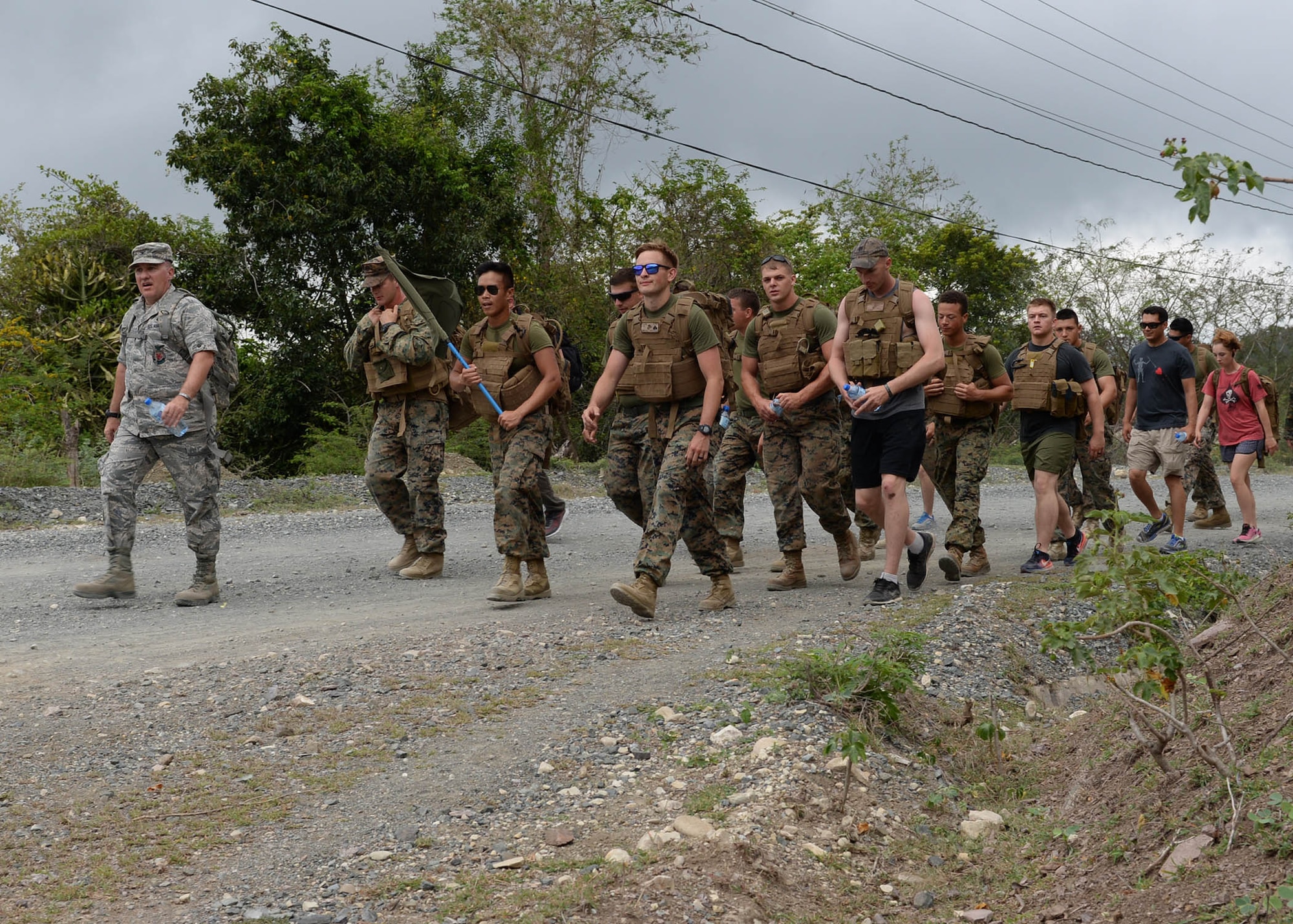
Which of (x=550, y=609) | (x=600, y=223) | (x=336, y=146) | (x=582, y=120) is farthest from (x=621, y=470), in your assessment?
(x=582, y=120)

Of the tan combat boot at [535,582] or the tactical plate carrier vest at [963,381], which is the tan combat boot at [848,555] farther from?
the tan combat boot at [535,582]

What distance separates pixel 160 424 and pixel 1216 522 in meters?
10.3

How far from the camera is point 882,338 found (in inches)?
291

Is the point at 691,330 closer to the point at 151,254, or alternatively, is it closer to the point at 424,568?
the point at 424,568

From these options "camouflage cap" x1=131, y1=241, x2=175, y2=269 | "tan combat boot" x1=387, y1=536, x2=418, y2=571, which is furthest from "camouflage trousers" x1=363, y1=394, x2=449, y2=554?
"camouflage cap" x1=131, y1=241, x2=175, y2=269

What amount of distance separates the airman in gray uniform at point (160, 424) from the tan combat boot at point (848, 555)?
14.1 feet

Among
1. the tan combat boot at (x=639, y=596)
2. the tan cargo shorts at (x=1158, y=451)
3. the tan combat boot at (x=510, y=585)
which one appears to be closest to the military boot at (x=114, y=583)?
the tan combat boot at (x=510, y=585)

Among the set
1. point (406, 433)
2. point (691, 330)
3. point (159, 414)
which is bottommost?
point (406, 433)

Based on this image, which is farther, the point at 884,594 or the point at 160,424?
the point at 160,424

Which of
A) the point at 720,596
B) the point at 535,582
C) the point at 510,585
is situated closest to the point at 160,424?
the point at 510,585

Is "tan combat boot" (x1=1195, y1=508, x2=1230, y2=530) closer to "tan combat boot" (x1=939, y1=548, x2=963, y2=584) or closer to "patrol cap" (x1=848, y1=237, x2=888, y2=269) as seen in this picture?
"tan combat boot" (x1=939, y1=548, x2=963, y2=584)

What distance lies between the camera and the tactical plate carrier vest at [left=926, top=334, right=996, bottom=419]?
9.27 metres

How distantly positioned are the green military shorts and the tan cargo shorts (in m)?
1.86

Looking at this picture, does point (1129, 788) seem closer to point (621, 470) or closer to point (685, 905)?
point (685, 905)
